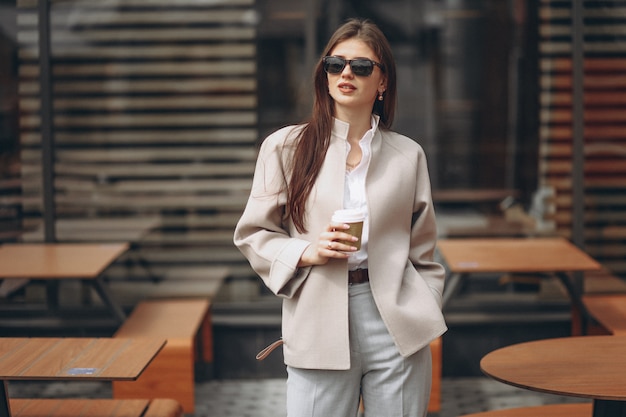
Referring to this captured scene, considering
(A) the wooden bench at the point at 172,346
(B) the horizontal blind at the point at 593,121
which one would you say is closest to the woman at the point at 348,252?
(A) the wooden bench at the point at 172,346

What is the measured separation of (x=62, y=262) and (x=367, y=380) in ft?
9.59

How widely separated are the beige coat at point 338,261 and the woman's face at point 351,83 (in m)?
0.08

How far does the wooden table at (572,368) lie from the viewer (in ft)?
10.1

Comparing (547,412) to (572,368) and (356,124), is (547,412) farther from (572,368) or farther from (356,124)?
Result: (356,124)

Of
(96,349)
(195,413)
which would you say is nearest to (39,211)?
(195,413)

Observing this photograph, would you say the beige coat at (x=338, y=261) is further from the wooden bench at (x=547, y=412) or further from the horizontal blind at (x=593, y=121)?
the horizontal blind at (x=593, y=121)

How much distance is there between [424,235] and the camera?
3107 millimetres

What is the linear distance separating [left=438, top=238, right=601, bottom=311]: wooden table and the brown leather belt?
2.31 metres

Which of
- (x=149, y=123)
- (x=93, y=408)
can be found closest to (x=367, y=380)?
(x=93, y=408)

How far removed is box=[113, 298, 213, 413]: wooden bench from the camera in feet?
16.1

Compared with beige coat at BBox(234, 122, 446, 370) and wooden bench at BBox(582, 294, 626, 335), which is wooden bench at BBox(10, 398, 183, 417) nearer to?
beige coat at BBox(234, 122, 446, 370)

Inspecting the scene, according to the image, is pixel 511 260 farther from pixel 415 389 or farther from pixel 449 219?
pixel 415 389

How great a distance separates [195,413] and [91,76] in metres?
2.21

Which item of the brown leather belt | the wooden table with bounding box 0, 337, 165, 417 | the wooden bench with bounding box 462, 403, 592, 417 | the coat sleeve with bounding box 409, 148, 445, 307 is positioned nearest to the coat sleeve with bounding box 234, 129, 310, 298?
the brown leather belt
